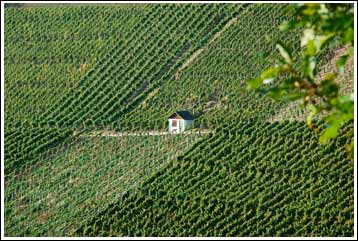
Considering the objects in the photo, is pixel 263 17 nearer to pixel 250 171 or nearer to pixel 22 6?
pixel 250 171

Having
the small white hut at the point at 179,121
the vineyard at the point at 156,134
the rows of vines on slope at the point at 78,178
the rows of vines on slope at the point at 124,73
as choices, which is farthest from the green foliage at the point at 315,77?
the rows of vines on slope at the point at 124,73

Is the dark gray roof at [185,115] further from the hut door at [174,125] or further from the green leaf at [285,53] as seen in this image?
the green leaf at [285,53]

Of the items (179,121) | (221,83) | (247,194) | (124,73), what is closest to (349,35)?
(247,194)

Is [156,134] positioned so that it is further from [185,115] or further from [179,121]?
[185,115]

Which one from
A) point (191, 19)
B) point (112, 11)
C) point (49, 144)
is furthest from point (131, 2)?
point (49, 144)

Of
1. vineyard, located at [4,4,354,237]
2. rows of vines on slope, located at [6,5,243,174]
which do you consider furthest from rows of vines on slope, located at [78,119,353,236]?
rows of vines on slope, located at [6,5,243,174]
